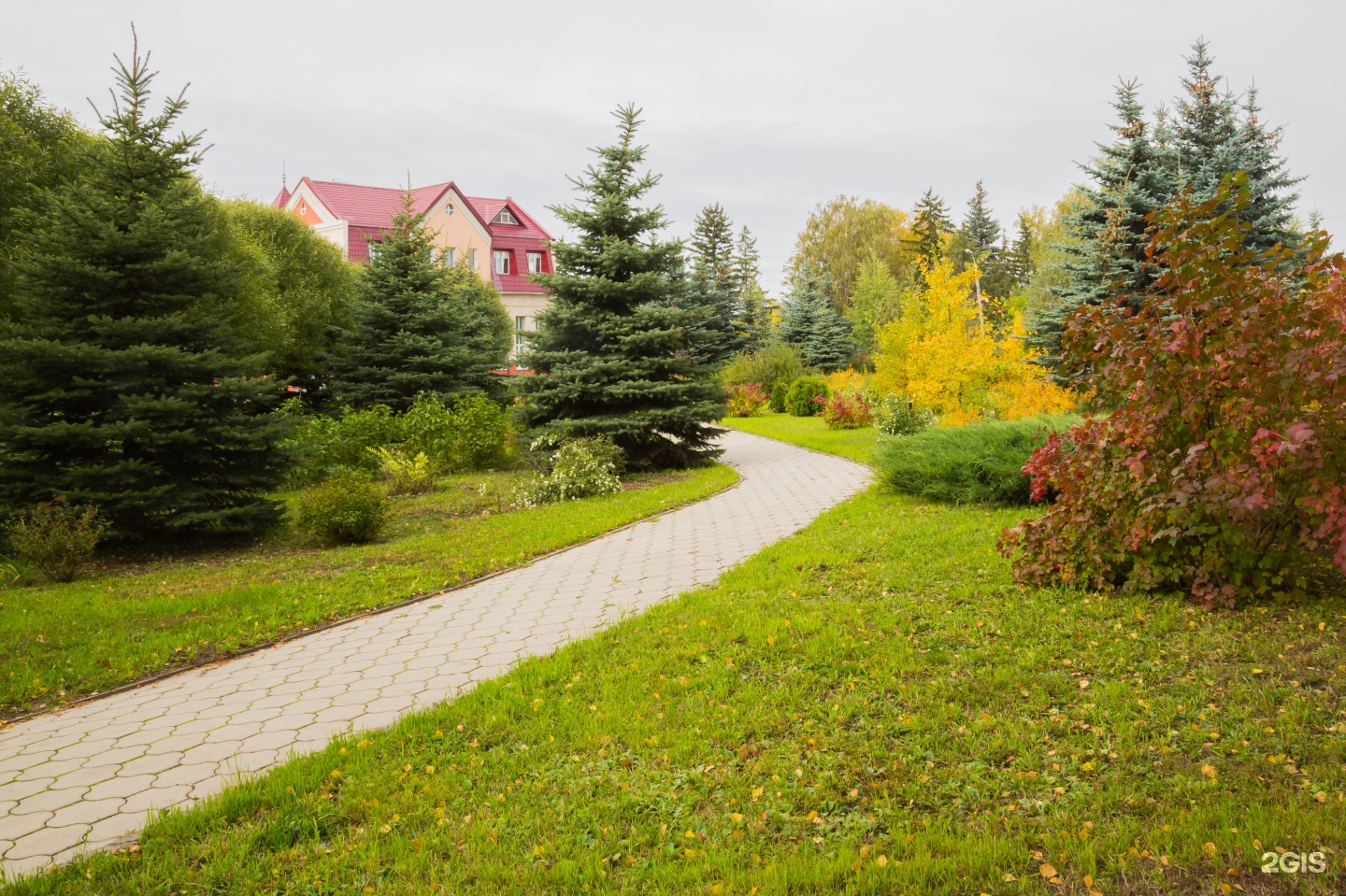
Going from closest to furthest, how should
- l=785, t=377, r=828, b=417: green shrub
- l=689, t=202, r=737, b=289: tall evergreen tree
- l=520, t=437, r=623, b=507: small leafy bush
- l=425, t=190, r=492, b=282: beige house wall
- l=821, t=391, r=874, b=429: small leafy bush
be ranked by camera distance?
1. l=520, t=437, r=623, b=507: small leafy bush
2. l=821, t=391, r=874, b=429: small leafy bush
3. l=785, t=377, r=828, b=417: green shrub
4. l=425, t=190, r=492, b=282: beige house wall
5. l=689, t=202, r=737, b=289: tall evergreen tree

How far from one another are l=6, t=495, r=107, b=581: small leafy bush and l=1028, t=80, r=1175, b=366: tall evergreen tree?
15287mm

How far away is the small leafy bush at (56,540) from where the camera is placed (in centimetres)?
738

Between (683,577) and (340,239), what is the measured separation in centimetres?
3207

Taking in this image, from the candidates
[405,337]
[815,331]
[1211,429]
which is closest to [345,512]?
[1211,429]

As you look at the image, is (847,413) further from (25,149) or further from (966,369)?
(25,149)

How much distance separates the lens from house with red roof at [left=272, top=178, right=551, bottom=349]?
111 feet

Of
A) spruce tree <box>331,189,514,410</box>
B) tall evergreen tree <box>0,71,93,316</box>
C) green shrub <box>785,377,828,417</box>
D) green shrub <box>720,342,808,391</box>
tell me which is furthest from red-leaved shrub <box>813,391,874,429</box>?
tall evergreen tree <box>0,71,93,316</box>

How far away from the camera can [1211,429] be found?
4773 mm

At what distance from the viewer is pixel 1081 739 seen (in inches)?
131

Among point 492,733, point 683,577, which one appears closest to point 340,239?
point 683,577

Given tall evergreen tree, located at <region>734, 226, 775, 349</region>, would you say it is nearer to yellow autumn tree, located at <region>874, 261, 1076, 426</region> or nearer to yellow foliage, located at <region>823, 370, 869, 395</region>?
yellow foliage, located at <region>823, 370, 869, 395</region>

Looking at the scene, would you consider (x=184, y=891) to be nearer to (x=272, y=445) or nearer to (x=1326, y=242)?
(x=1326, y=242)

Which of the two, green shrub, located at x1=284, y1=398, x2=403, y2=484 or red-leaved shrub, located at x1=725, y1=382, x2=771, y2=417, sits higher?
red-leaved shrub, located at x1=725, y1=382, x2=771, y2=417

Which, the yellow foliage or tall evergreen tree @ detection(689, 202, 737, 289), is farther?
tall evergreen tree @ detection(689, 202, 737, 289)
